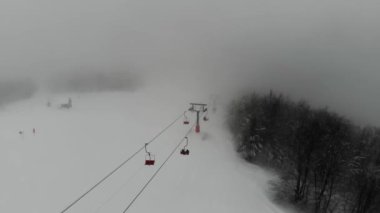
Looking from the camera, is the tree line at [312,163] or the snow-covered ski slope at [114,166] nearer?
the snow-covered ski slope at [114,166]

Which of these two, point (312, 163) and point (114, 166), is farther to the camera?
point (114, 166)

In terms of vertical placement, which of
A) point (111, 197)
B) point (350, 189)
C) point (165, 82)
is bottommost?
point (350, 189)

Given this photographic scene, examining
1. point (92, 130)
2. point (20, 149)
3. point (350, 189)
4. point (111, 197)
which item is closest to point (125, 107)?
point (92, 130)

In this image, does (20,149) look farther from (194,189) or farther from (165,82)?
(165,82)

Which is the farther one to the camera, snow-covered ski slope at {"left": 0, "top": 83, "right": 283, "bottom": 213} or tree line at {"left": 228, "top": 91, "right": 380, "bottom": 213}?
tree line at {"left": 228, "top": 91, "right": 380, "bottom": 213}
